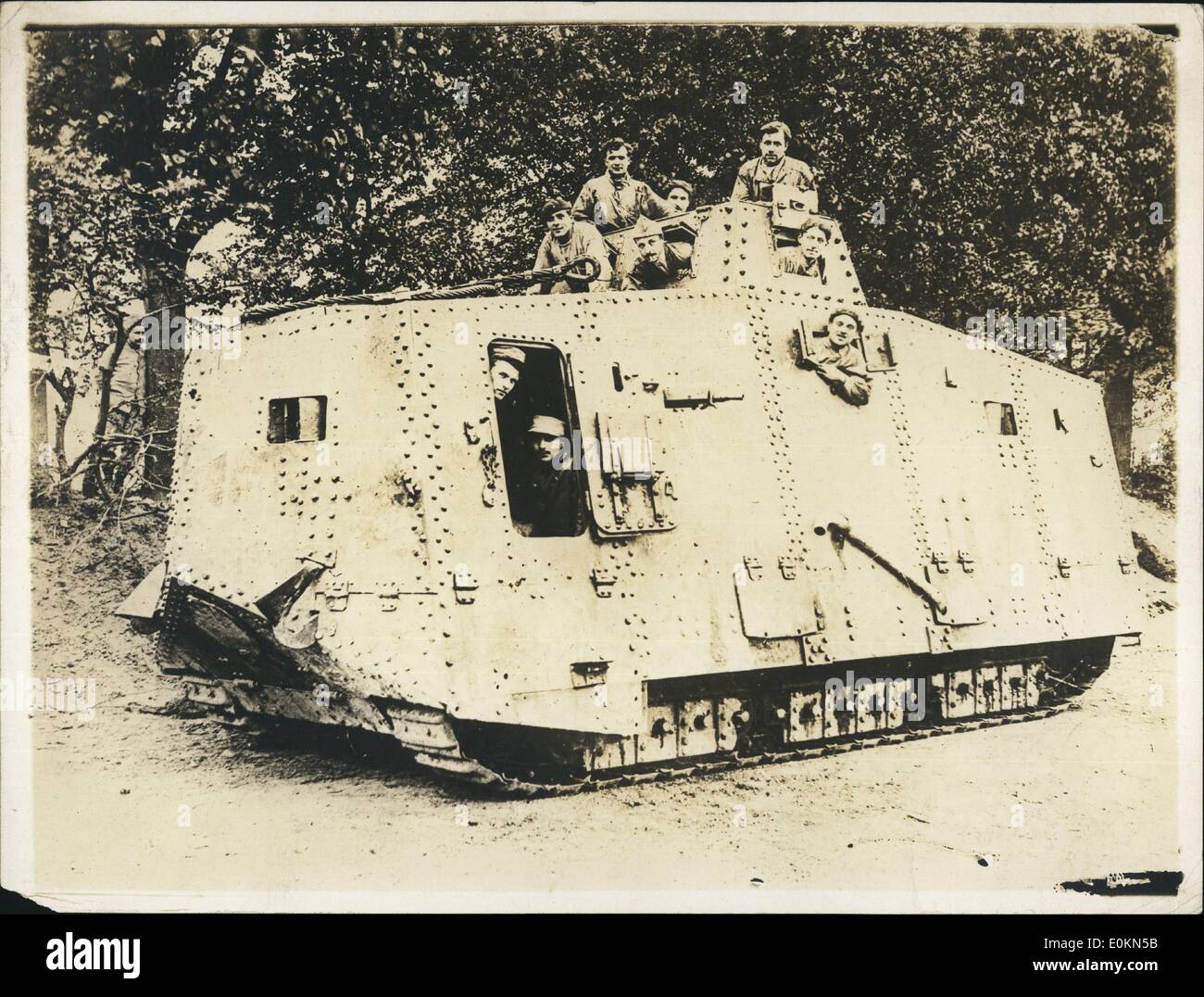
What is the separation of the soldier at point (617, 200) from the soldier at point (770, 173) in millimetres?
572

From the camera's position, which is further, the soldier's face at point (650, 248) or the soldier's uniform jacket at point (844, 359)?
the soldier's face at point (650, 248)

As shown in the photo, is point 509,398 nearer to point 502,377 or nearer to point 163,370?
point 502,377

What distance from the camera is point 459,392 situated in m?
6.44

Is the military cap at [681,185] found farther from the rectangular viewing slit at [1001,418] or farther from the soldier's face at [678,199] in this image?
the rectangular viewing slit at [1001,418]

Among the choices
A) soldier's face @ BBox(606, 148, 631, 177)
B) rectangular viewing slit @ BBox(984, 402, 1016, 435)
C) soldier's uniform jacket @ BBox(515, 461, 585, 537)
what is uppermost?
soldier's face @ BBox(606, 148, 631, 177)

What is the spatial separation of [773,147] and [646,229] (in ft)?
3.78

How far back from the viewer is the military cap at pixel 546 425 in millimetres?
6820

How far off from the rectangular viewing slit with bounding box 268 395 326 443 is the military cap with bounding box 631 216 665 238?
2.53 m

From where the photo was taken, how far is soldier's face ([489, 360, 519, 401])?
259 inches

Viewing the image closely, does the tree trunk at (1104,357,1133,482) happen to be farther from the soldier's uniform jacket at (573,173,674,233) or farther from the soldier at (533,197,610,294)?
the soldier at (533,197,610,294)

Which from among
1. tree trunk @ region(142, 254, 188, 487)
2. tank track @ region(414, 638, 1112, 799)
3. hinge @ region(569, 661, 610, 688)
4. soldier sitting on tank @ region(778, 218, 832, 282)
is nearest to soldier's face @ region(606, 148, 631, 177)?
soldier sitting on tank @ region(778, 218, 832, 282)

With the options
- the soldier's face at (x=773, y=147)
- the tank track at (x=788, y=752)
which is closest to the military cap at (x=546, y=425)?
the tank track at (x=788, y=752)
